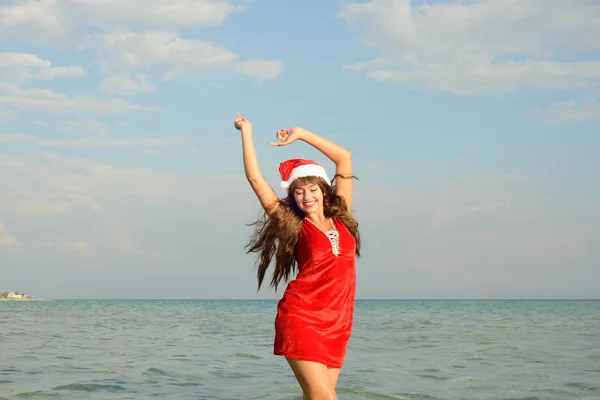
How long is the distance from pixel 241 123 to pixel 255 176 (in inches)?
14.6

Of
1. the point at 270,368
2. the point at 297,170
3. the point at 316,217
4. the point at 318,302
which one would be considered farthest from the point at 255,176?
the point at 270,368

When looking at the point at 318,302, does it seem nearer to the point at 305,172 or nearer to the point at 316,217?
the point at 316,217

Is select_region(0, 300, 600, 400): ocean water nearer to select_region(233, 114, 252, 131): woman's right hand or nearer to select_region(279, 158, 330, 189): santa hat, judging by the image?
select_region(279, 158, 330, 189): santa hat

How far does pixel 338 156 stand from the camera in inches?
194

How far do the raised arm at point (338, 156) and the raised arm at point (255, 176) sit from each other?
240 millimetres

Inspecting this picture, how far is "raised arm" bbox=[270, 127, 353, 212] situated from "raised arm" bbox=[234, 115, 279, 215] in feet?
0.79

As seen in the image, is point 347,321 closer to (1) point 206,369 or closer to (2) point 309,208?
(2) point 309,208

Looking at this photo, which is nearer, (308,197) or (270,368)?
(308,197)

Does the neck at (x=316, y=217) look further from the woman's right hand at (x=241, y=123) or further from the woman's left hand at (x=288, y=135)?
the woman's right hand at (x=241, y=123)

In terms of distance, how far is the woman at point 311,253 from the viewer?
Answer: 4172mm

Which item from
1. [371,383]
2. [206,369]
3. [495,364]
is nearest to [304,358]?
[371,383]

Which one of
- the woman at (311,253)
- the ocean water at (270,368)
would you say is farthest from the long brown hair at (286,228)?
the ocean water at (270,368)

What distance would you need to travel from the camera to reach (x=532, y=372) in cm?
1014

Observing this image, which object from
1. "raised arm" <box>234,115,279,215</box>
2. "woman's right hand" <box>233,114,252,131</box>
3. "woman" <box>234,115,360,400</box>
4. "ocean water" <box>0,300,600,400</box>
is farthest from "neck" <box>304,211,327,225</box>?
"ocean water" <box>0,300,600,400</box>
